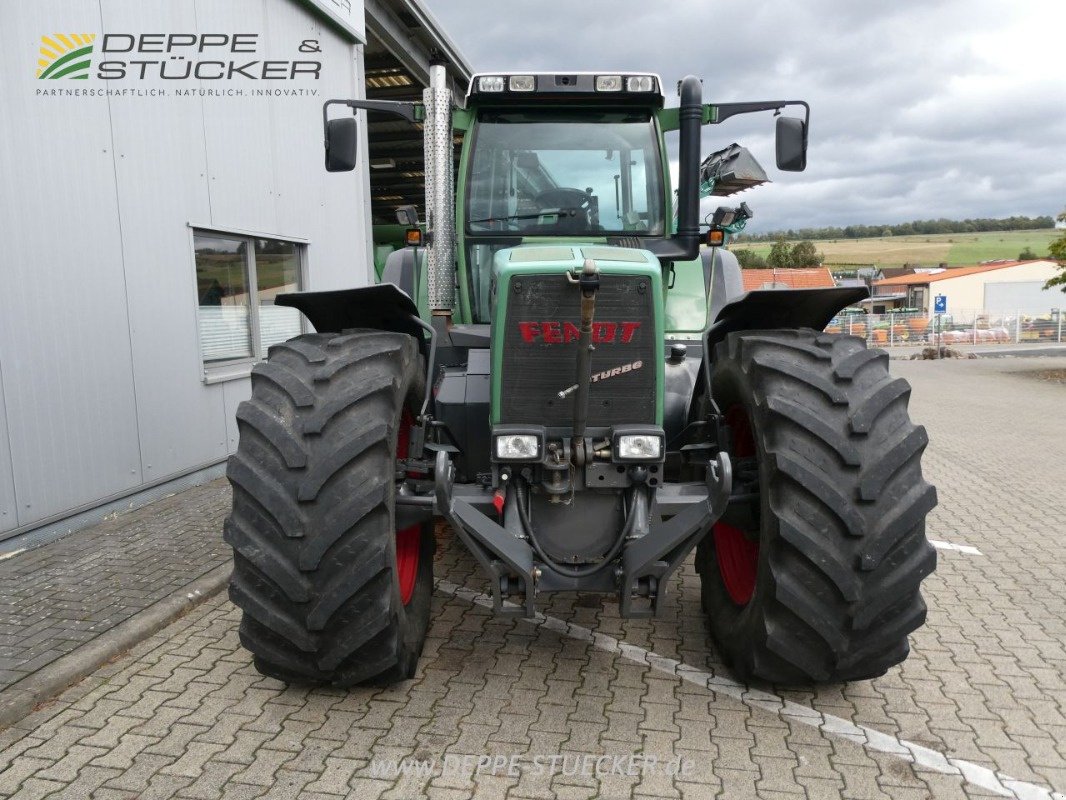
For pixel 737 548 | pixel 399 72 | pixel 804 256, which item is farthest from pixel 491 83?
pixel 804 256

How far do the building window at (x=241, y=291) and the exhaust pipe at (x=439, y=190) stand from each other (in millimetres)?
3518

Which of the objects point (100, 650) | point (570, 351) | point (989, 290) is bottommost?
point (100, 650)

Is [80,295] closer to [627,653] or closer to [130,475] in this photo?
[130,475]

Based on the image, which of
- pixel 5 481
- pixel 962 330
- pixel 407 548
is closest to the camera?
pixel 407 548

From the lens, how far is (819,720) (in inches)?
121

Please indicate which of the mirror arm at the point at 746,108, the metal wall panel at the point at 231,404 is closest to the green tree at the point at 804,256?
Answer: the metal wall panel at the point at 231,404

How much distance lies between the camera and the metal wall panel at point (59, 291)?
4.93m

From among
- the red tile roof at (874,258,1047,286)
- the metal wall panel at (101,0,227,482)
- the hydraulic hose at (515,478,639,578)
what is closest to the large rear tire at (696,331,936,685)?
the hydraulic hose at (515,478,639,578)

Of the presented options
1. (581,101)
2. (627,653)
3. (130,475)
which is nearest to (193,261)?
(130,475)

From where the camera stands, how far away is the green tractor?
284 cm

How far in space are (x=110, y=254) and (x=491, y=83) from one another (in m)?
3.29

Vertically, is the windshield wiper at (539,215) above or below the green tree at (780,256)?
below

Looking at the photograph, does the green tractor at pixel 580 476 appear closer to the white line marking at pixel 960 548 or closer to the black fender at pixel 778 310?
the black fender at pixel 778 310

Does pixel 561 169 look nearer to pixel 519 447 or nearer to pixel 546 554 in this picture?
pixel 519 447
